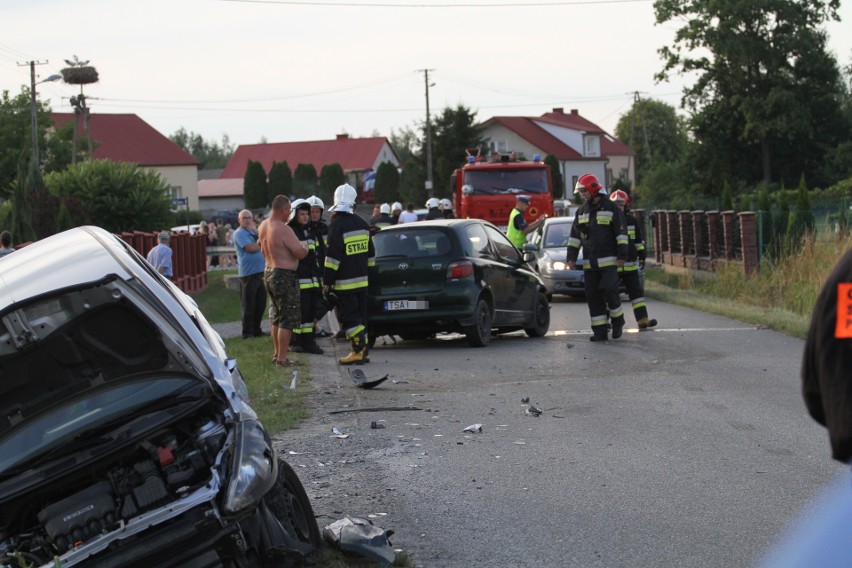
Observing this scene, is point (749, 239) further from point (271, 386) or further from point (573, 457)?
point (573, 457)

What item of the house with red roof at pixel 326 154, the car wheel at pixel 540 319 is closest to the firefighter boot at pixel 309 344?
the car wheel at pixel 540 319

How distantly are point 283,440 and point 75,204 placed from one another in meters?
32.0

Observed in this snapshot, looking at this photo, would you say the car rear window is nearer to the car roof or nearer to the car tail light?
the car tail light

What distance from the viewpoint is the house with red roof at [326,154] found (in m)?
106

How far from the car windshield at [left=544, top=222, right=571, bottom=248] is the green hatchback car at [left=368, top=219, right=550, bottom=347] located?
870 cm

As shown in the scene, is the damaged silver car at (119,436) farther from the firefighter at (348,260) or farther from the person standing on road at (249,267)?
the person standing on road at (249,267)

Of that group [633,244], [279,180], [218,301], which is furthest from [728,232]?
[279,180]

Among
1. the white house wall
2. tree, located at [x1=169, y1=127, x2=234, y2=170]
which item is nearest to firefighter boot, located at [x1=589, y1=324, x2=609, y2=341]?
the white house wall

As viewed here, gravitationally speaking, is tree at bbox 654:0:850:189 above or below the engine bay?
above

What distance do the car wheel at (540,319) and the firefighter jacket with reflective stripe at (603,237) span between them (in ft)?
4.14

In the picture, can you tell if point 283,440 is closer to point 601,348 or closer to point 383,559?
point 383,559

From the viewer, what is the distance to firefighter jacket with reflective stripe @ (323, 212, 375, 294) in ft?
44.0

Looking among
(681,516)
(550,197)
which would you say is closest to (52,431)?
(681,516)

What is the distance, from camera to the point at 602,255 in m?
15.7
